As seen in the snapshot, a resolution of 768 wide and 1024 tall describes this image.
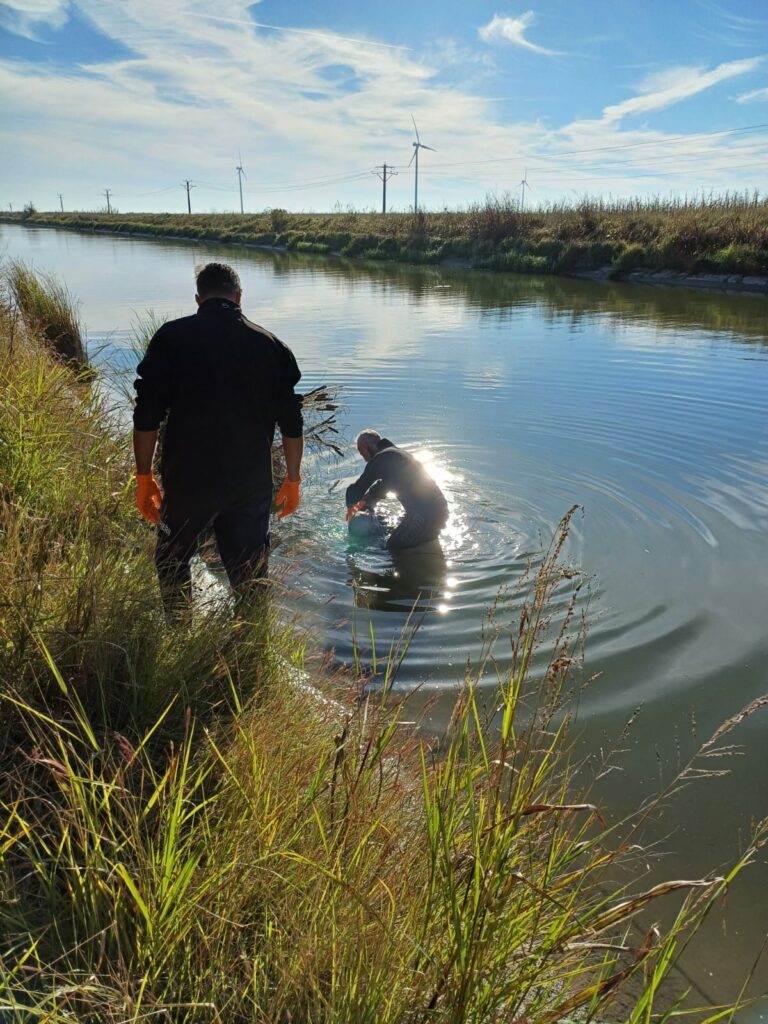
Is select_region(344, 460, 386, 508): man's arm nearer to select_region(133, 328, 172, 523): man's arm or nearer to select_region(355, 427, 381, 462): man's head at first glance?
select_region(355, 427, 381, 462): man's head

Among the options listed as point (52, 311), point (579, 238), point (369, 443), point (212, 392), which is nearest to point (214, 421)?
point (212, 392)

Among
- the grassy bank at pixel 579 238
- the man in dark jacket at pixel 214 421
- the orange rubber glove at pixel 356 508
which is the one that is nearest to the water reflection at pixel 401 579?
the orange rubber glove at pixel 356 508

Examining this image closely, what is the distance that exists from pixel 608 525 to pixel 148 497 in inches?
163

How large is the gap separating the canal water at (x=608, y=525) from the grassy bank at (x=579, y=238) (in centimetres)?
1014

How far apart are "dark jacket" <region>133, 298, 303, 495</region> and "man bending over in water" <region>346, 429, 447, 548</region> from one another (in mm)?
2513

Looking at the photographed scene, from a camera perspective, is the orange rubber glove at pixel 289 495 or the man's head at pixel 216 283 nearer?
the man's head at pixel 216 283

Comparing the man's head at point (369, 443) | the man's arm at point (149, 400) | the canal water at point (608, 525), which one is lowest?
the canal water at point (608, 525)

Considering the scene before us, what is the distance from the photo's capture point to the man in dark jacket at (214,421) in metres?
3.55

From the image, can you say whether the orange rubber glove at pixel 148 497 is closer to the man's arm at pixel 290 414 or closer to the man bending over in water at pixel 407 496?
the man's arm at pixel 290 414

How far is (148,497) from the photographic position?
3939 millimetres

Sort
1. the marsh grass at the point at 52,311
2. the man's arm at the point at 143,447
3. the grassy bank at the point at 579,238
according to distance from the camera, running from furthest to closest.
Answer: the grassy bank at the point at 579,238 → the marsh grass at the point at 52,311 → the man's arm at the point at 143,447

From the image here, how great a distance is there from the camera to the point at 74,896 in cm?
162

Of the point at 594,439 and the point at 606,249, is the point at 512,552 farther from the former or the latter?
the point at 606,249

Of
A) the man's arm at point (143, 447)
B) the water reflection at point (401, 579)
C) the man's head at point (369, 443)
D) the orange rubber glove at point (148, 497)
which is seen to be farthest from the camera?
the man's head at point (369, 443)
